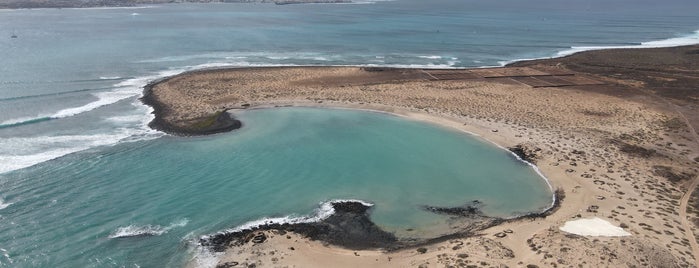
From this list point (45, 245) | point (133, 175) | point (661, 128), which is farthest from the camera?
point (661, 128)

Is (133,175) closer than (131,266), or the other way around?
(131,266)

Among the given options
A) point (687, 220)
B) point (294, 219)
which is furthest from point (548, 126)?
point (294, 219)

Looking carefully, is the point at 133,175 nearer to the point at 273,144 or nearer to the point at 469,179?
the point at 273,144

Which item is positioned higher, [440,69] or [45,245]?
[440,69]

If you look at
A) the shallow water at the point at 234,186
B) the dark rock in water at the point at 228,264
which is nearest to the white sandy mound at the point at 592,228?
the shallow water at the point at 234,186

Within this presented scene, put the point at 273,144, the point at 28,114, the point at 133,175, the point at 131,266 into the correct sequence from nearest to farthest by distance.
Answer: the point at 131,266 → the point at 133,175 → the point at 273,144 → the point at 28,114

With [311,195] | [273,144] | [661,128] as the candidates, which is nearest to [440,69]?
[661,128]

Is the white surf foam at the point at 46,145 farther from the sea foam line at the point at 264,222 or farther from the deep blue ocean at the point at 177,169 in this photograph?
the sea foam line at the point at 264,222
